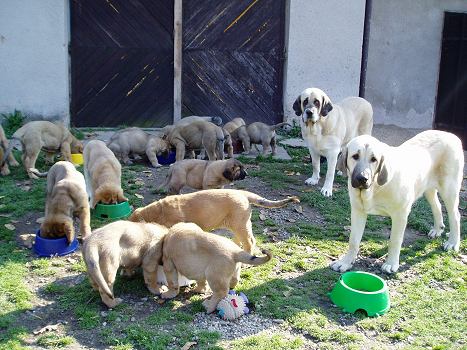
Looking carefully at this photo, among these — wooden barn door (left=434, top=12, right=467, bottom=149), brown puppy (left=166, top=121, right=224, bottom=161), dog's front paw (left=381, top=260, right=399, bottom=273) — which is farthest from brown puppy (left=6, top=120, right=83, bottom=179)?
wooden barn door (left=434, top=12, right=467, bottom=149)

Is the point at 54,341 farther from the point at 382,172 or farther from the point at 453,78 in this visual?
the point at 453,78

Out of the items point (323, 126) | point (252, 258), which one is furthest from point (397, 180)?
point (323, 126)

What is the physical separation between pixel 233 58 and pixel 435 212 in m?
7.56

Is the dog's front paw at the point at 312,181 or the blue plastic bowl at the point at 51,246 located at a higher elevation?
the dog's front paw at the point at 312,181

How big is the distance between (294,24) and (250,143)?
12.2ft

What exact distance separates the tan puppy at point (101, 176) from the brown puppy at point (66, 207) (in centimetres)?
41

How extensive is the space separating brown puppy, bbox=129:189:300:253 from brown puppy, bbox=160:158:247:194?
5.20 feet

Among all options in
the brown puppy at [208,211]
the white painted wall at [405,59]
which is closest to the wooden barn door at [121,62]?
the white painted wall at [405,59]

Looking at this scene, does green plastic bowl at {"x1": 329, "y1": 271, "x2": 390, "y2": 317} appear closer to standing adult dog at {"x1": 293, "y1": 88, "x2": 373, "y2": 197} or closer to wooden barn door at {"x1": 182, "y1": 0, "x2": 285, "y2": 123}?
standing adult dog at {"x1": 293, "y1": 88, "x2": 373, "y2": 197}

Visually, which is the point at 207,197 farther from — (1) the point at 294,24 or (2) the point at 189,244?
(1) the point at 294,24

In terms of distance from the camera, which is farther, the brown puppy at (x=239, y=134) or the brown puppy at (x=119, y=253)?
the brown puppy at (x=239, y=134)

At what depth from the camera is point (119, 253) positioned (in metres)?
5.94

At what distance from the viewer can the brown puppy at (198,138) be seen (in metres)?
10.8

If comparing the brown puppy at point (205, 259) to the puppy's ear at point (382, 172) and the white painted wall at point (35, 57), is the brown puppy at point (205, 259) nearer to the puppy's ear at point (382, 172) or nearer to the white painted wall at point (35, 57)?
the puppy's ear at point (382, 172)
